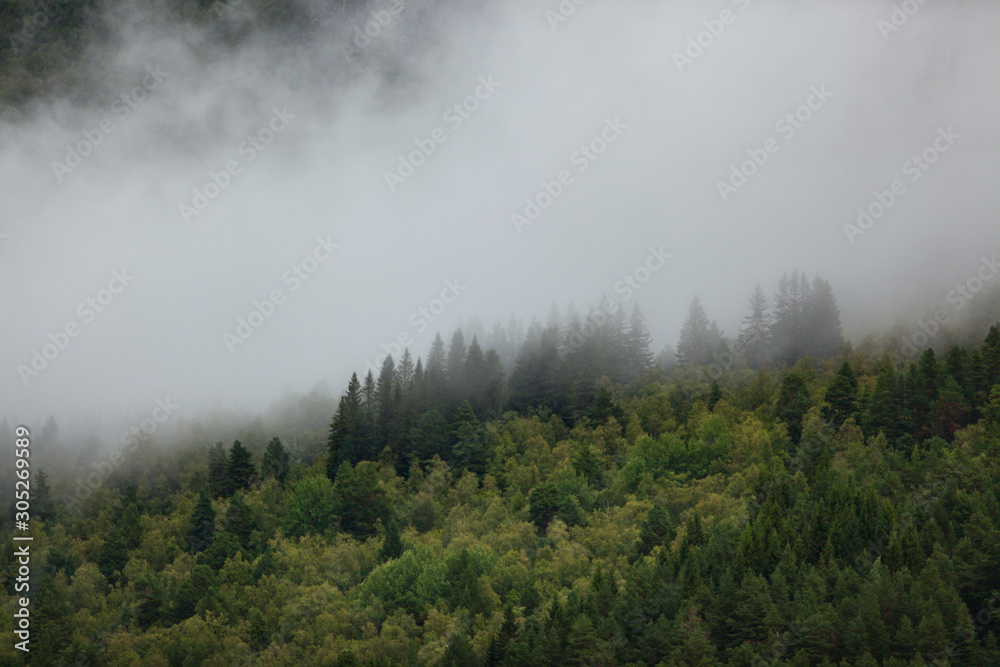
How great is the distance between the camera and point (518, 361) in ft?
573

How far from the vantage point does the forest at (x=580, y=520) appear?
303ft

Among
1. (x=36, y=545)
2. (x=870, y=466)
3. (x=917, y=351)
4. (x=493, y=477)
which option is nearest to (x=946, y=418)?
(x=870, y=466)

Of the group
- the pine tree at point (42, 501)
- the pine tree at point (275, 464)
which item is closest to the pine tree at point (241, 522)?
the pine tree at point (275, 464)

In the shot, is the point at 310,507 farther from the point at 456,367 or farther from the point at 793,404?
the point at 793,404

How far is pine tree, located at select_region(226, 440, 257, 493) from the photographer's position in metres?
159

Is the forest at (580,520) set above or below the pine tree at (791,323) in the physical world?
below

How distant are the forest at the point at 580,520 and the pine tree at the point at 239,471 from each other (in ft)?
1.94

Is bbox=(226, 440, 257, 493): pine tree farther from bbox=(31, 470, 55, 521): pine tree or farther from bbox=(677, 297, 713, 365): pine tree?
bbox=(677, 297, 713, 365): pine tree

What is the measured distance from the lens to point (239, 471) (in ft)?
525

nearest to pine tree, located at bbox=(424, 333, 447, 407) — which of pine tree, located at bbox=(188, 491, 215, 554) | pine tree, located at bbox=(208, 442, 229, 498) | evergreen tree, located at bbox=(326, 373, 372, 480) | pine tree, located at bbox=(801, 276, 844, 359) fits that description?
evergreen tree, located at bbox=(326, 373, 372, 480)

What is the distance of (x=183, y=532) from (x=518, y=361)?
183 ft

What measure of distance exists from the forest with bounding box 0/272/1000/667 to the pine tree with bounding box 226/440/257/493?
0.59 meters

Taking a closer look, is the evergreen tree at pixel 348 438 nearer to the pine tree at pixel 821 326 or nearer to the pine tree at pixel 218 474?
the pine tree at pixel 218 474

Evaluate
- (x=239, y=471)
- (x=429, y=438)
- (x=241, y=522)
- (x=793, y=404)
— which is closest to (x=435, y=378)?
(x=429, y=438)
